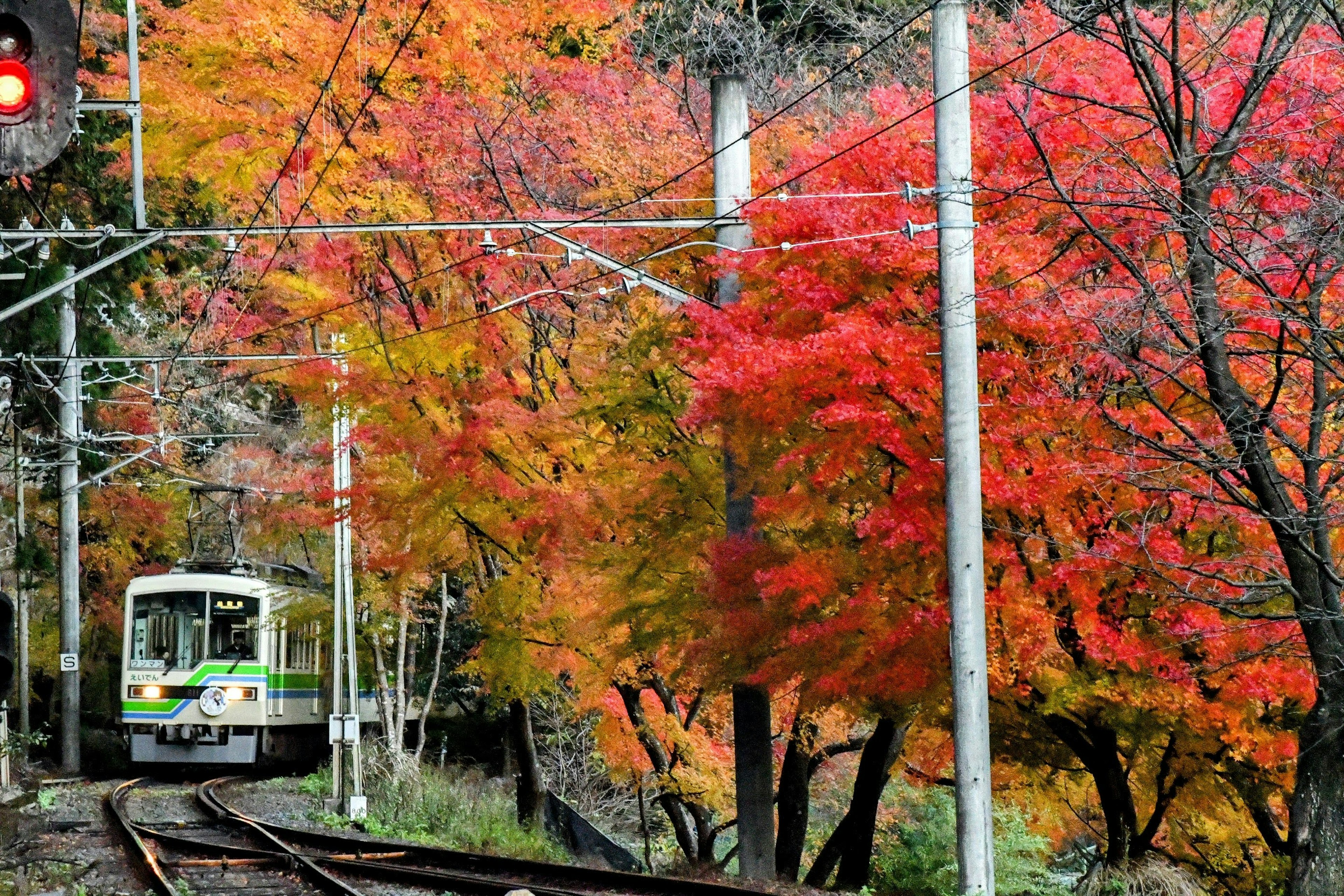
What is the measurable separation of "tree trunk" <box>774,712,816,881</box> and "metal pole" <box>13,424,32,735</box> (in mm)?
14325

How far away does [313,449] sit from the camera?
71.2 feet

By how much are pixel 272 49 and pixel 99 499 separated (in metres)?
16.1

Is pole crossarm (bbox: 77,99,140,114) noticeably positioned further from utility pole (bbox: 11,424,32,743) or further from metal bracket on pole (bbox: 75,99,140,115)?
utility pole (bbox: 11,424,32,743)

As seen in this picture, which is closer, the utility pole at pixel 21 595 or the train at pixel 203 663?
the train at pixel 203 663

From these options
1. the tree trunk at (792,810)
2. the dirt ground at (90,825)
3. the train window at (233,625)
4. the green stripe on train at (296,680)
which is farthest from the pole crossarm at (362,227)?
the green stripe on train at (296,680)

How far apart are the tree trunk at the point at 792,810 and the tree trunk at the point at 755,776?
3614mm

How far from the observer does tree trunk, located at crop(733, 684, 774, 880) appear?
14.4 metres

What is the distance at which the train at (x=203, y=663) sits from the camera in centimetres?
2353

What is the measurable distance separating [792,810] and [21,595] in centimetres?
1717

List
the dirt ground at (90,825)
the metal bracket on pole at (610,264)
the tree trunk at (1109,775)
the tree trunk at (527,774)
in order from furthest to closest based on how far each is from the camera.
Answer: the tree trunk at (527,774) < the tree trunk at (1109,775) < the metal bracket on pole at (610,264) < the dirt ground at (90,825)

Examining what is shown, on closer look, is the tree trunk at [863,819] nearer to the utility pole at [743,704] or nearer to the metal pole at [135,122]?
the utility pole at [743,704]

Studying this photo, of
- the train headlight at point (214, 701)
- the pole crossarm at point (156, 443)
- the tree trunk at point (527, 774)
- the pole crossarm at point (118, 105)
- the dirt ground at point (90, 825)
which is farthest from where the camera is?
the train headlight at point (214, 701)

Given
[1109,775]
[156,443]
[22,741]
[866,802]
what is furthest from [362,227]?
[156,443]

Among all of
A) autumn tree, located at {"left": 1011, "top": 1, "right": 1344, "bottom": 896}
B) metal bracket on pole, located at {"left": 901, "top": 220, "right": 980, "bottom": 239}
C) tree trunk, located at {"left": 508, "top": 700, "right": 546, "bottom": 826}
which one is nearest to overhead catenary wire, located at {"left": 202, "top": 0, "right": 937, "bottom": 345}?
metal bracket on pole, located at {"left": 901, "top": 220, "right": 980, "bottom": 239}
